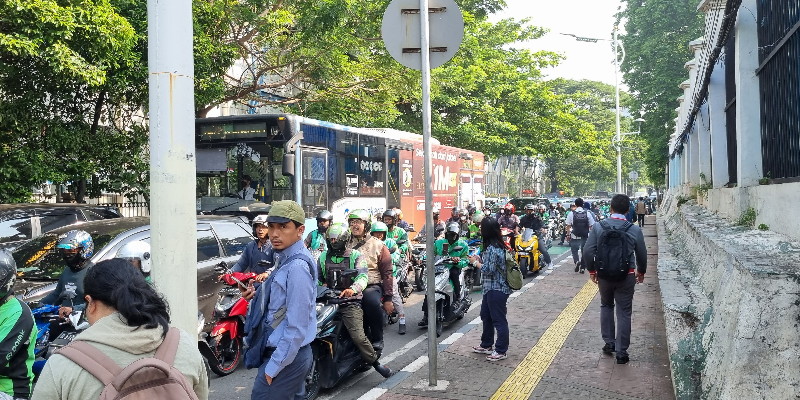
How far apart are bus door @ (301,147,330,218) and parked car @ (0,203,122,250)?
3457 mm

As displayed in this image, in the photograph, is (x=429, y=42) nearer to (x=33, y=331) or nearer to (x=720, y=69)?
(x=33, y=331)

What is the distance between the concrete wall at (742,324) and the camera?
3.29 meters

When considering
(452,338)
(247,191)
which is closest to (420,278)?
Result: (247,191)

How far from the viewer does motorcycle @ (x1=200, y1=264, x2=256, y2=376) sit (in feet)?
22.3

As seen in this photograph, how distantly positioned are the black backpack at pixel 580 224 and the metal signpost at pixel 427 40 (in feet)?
30.7

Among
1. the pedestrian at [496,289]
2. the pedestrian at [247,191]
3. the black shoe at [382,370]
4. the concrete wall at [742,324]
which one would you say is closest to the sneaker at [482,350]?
the pedestrian at [496,289]

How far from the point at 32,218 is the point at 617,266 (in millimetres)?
7469

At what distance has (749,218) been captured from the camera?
21.4 feet

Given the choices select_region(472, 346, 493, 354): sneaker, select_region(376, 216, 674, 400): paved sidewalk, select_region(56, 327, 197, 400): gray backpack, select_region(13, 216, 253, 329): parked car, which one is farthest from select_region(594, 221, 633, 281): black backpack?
select_region(56, 327, 197, 400): gray backpack

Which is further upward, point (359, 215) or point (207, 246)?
point (359, 215)

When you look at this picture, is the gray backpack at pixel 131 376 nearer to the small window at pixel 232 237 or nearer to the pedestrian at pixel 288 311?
the pedestrian at pixel 288 311

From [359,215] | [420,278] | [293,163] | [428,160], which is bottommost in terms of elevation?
[420,278]

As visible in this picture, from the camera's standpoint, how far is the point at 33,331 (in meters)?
3.53

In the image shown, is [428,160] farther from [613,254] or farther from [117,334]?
[117,334]
